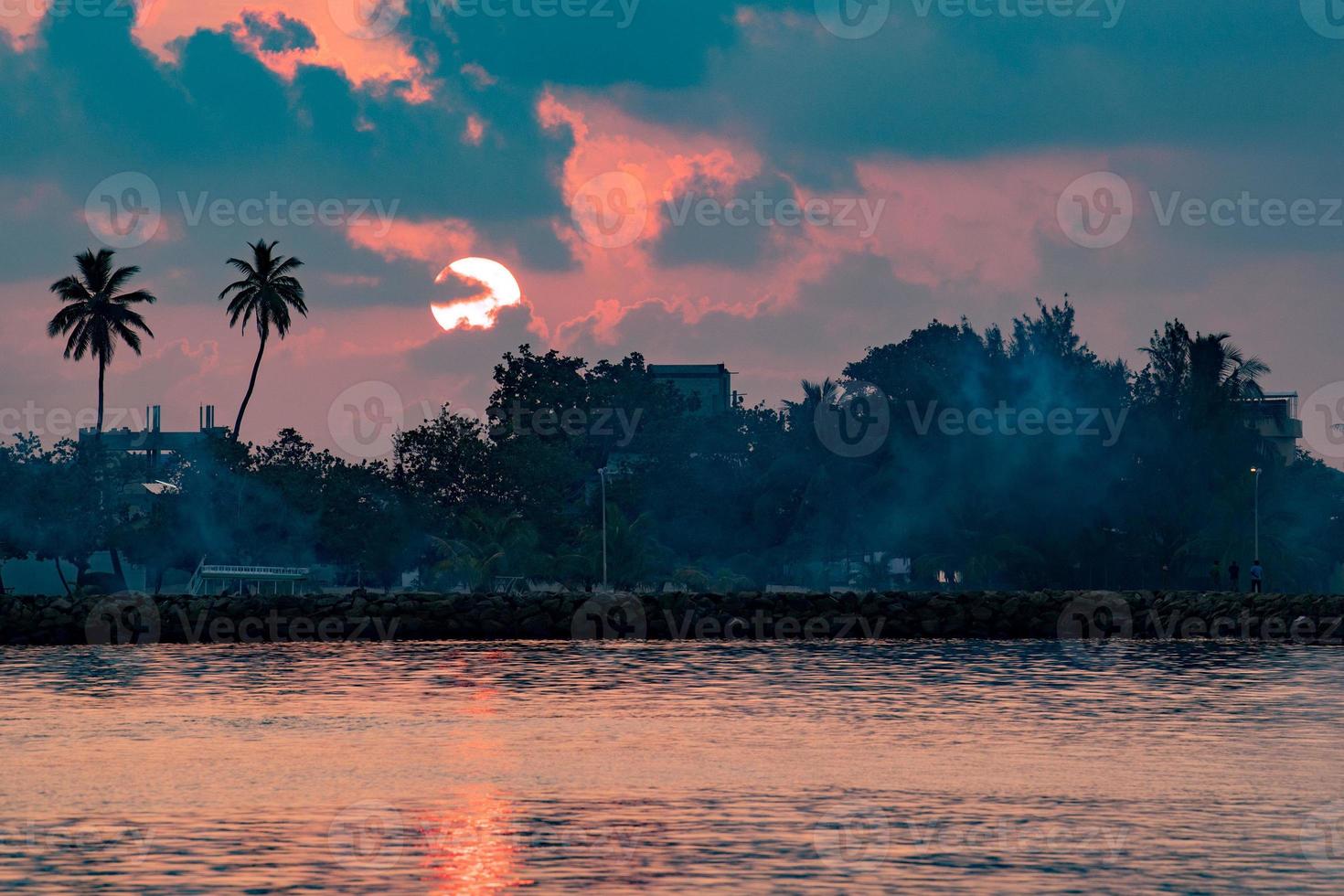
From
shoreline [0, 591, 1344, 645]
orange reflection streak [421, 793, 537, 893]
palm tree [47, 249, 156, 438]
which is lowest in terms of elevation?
orange reflection streak [421, 793, 537, 893]

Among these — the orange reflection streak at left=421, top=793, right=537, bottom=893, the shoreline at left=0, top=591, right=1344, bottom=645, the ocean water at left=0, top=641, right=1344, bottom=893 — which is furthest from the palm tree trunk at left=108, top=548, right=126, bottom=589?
the orange reflection streak at left=421, top=793, right=537, bottom=893

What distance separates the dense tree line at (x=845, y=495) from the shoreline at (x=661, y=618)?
63.2 feet

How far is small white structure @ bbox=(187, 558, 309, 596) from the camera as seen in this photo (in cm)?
9019

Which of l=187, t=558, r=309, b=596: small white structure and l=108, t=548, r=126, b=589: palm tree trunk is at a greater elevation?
l=108, t=548, r=126, b=589: palm tree trunk

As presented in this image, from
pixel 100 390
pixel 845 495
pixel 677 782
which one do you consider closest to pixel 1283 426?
pixel 845 495

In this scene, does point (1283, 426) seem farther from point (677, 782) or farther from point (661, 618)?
A: point (677, 782)

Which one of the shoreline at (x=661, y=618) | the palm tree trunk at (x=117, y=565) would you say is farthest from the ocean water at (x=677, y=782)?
the palm tree trunk at (x=117, y=565)

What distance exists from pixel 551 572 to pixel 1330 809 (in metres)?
74.8

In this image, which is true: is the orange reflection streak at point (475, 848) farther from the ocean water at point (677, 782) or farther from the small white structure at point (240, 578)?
the small white structure at point (240, 578)

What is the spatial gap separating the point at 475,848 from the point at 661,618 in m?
48.7

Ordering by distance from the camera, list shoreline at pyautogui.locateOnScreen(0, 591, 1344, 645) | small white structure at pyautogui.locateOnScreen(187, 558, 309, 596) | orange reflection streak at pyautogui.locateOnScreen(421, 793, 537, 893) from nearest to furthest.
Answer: orange reflection streak at pyautogui.locateOnScreen(421, 793, 537, 893) < shoreline at pyautogui.locateOnScreen(0, 591, 1344, 645) < small white structure at pyautogui.locateOnScreen(187, 558, 309, 596)

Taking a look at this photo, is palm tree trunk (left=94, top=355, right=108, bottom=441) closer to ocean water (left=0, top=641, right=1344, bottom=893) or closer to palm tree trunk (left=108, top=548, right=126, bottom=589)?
palm tree trunk (left=108, top=548, right=126, bottom=589)

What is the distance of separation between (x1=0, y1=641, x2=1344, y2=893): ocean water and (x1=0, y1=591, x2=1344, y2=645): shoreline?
19410 millimetres

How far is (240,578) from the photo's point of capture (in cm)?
9500
